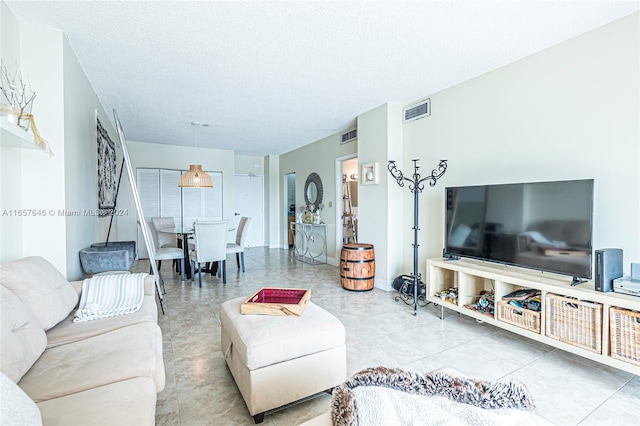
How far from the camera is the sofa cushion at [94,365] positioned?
119 centimetres

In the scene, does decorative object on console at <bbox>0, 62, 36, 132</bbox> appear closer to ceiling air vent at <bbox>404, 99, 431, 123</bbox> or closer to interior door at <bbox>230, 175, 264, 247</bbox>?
ceiling air vent at <bbox>404, 99, 431, 123</bbox>

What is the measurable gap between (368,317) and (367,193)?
1.87 meters

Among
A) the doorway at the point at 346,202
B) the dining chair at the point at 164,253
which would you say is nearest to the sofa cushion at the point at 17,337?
the dining chair at the point at 164,253

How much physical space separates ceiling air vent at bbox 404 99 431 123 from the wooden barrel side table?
5.77ft

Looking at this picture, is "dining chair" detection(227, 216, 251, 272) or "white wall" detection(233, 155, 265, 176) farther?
"white wall" detection(233, 155, 265, 176)

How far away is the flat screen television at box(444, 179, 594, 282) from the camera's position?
2201 mm

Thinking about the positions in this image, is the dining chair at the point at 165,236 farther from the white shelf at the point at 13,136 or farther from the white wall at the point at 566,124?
the white wall at the point at 566,124

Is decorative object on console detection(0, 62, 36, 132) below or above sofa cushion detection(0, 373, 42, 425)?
above

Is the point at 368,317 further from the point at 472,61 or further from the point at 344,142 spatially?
the point at 344,142

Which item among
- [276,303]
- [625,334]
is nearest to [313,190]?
[276,303]

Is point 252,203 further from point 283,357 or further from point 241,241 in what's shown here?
point 283,357

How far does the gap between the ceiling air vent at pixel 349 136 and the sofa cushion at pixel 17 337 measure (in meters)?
4.52

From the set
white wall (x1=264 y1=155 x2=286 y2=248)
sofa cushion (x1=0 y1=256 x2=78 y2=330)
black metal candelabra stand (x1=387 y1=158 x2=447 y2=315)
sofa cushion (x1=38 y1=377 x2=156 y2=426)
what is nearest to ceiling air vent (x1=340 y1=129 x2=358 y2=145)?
black metal candelabra stand (x1=387 y1=158 x2=447 y2=315)

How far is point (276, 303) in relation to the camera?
192cm
